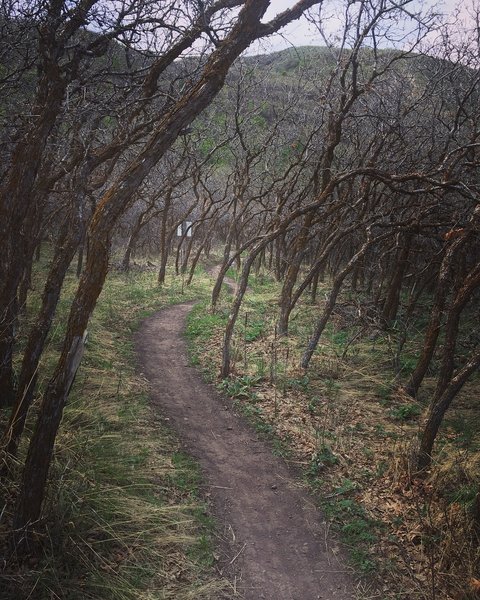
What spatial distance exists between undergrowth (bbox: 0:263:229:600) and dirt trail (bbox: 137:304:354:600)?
27cm

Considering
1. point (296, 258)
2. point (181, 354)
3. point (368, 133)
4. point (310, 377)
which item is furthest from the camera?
point (368, 133)

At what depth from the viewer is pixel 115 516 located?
4215mm

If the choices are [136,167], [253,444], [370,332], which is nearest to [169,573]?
[253,444]

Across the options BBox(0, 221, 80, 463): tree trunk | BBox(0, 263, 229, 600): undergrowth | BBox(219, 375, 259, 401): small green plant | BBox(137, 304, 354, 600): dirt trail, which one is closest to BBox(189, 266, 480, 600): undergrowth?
BBox(219, 375, 259, 401): small green plant

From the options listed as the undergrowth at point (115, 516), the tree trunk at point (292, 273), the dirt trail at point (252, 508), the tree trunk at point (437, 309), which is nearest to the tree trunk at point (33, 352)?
the undergrowth at point (115, 516)

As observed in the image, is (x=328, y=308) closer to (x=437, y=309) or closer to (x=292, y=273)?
(x=292, y=273)

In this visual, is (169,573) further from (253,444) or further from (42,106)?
(42,106)

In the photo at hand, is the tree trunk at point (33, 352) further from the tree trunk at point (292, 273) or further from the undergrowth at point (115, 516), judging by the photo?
the tree trunk at point (292, 273)

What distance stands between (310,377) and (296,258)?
141 inches

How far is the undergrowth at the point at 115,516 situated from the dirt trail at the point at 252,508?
273mm

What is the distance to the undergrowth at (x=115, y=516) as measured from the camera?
3469 mm

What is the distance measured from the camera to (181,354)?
10352 mm

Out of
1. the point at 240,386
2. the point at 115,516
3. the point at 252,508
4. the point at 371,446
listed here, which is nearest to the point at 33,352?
the point at 115,516

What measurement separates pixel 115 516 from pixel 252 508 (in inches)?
66.9
